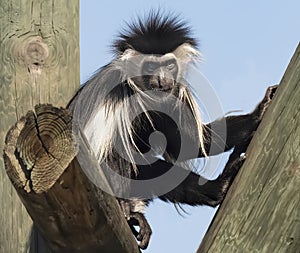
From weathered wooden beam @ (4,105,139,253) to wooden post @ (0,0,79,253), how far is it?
0.65 meters

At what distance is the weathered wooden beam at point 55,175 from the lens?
2.17 m

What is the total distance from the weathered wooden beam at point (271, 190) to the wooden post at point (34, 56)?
0.93 meters

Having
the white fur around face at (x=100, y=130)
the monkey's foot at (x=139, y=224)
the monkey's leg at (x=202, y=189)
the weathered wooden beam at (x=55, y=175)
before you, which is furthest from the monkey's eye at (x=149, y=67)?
the weathered wooden beam at (x=55, y=175)

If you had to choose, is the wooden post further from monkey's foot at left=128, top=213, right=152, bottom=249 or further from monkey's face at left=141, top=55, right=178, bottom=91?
monkey's face at left=141, top=55, right=178, bottom=91

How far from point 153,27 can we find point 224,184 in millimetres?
1008

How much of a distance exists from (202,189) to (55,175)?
5.88 ft

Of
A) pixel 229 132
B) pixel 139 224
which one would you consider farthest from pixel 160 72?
pixel 139 224

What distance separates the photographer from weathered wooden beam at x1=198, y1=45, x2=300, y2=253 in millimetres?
2199

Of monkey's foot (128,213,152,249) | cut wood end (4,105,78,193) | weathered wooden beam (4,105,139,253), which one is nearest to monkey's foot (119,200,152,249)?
monkey's foot (128,213,152,249)

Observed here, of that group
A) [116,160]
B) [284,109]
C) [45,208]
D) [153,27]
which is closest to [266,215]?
[284,109]

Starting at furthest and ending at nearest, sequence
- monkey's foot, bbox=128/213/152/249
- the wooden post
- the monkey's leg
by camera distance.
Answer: the monkey's leg < monkey's foot, bbox=128/213/152/249 < the wooden post

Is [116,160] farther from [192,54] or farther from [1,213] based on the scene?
[1,213]

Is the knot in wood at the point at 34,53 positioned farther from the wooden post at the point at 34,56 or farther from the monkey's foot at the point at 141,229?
the monkey's foot at the point at 141,229

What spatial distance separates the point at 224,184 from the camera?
3801 mm
